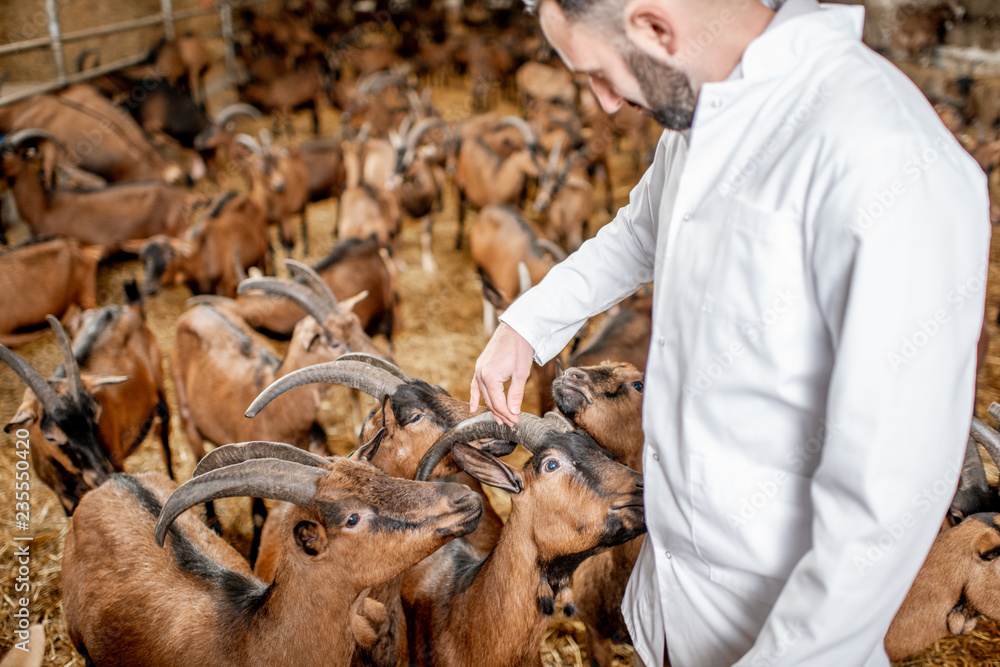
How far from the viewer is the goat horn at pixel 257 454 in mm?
2236

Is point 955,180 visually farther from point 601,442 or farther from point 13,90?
point 13,90

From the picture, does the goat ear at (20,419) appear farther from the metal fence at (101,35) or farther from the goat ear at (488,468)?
the metal fence at (101,35)

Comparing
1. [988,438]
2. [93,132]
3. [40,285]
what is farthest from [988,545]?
[93,132]

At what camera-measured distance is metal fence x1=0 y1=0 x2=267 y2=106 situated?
864 centimetres

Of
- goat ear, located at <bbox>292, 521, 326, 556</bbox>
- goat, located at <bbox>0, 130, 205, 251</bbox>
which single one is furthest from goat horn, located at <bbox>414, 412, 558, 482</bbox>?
goat, located at <bbox>0, 130, 205, 251</bbox>

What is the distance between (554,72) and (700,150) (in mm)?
15910

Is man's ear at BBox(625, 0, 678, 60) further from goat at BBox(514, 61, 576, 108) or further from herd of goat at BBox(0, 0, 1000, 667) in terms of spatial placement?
goat at BBox(514, 61, 576, 108)

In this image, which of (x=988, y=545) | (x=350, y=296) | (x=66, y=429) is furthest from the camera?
(x=350, y=296)

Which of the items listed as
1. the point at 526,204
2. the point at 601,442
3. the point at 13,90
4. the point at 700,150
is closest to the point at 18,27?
the point at 13,90

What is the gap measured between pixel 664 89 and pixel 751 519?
0.83 meters

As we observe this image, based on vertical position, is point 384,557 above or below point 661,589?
below

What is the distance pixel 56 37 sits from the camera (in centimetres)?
902

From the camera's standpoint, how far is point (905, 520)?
0.97 meters

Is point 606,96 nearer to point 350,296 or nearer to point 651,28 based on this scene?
point 651,28
